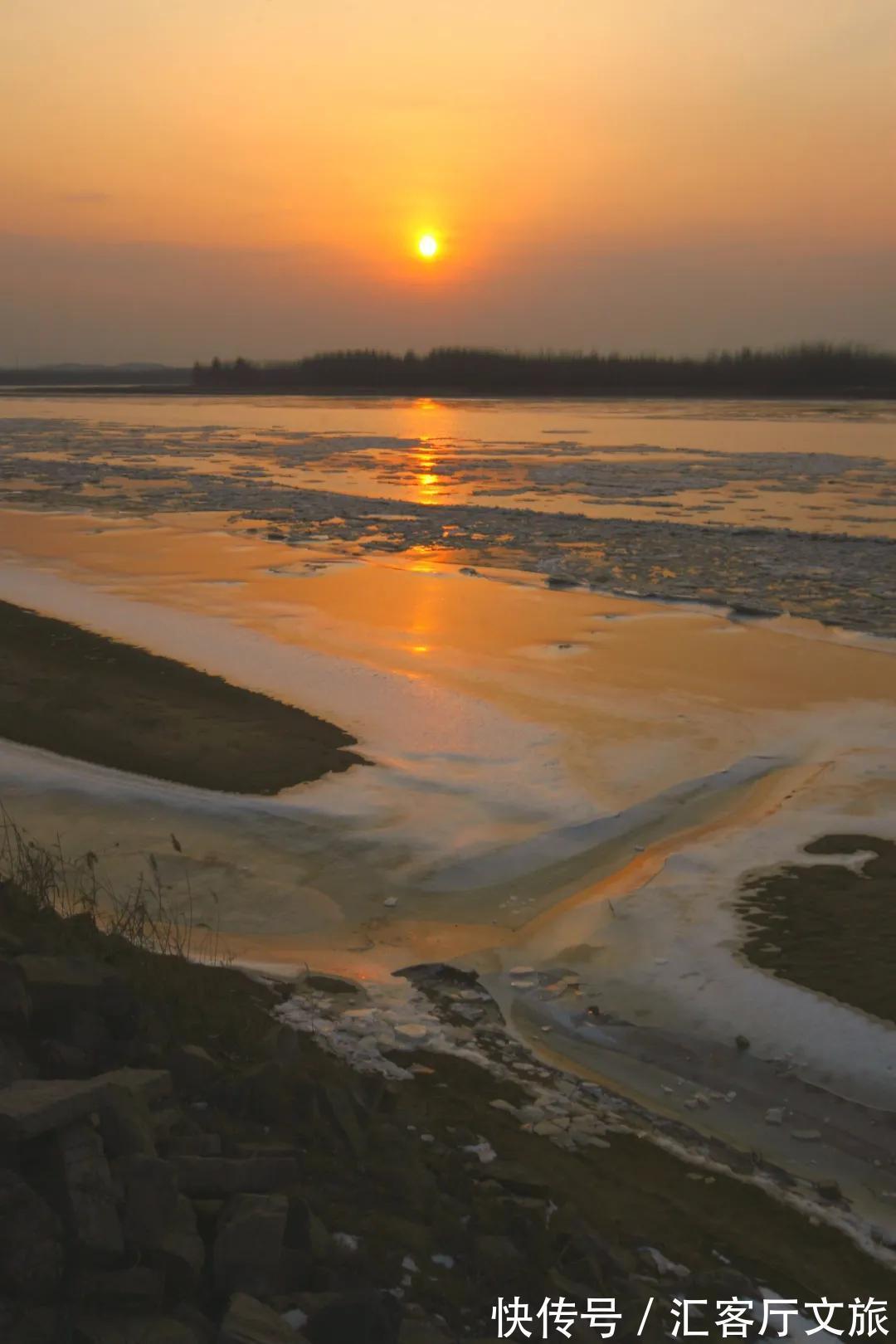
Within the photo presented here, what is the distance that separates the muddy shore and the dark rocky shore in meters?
3.16

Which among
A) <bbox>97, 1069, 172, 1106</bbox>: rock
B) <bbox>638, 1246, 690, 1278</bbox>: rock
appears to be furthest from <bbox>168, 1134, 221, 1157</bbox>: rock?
<bbox>638, 1246, 690, 1278</bbox>: rock

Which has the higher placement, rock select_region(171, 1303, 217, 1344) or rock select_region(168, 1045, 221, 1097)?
rock select_region(168, 1045, 221, 1097)

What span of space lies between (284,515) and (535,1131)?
1692 centimetres

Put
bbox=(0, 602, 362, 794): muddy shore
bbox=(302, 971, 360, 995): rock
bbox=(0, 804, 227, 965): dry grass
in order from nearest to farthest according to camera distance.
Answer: bbox=(302, 971, 360, 995): rock
bbox=(0, 804, 227, 965): dry grass
bbox=(0, 602, 362, 794): muddy shore

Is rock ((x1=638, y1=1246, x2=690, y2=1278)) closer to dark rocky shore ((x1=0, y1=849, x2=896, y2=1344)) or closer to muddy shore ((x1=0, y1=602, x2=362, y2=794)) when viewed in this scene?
dark rocky shore ((x1=0, y1=849, x2=896, y2=1344))

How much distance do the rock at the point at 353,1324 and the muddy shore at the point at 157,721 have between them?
173 inches

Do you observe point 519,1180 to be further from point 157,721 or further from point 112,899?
point 157,721

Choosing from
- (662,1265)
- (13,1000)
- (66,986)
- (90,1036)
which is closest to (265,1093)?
(90,1036)

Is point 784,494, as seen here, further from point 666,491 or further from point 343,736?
point 343,736

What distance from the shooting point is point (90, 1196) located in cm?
268

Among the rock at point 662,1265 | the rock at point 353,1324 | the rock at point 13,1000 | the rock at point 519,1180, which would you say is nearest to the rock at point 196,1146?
the rock at point 353,1324

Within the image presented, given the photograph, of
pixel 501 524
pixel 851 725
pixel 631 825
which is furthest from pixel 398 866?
pixel 501 524

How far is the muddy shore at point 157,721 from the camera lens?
7.29 m

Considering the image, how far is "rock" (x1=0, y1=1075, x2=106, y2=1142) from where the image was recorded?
2766 millimetres
